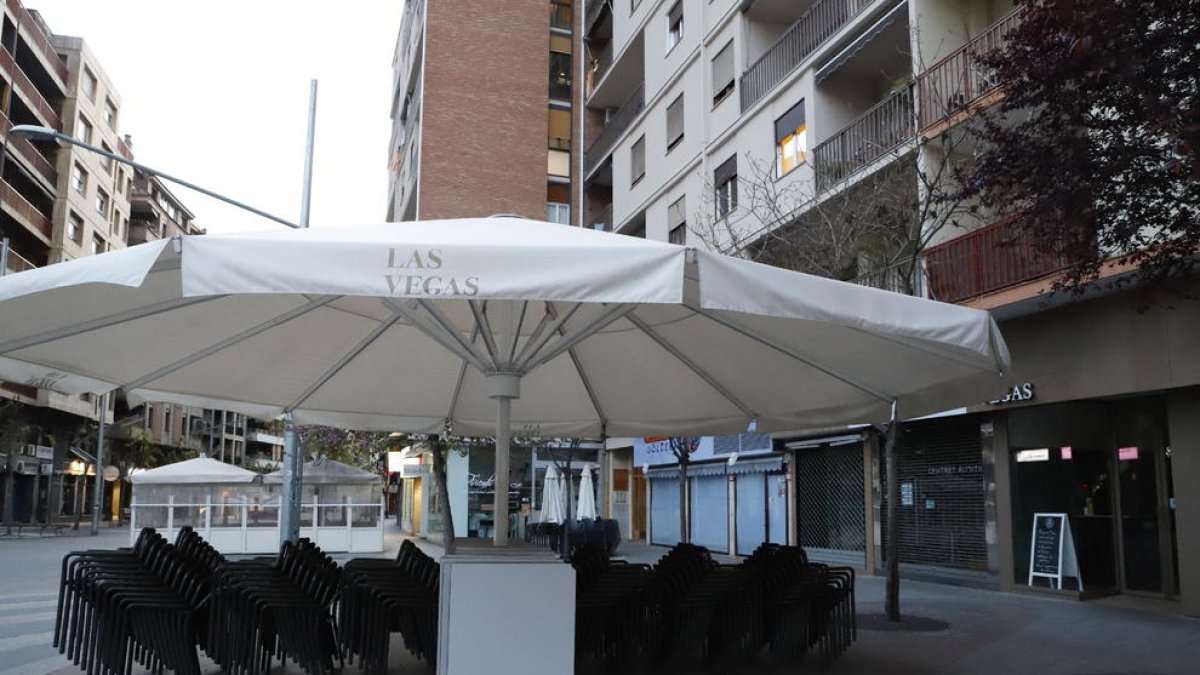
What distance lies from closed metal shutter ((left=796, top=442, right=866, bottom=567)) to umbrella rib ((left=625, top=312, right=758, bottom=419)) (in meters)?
12.3

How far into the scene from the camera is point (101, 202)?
59.6m

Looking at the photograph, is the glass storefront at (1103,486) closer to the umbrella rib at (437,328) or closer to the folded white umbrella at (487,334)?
the folded white umbrella at (487,334)

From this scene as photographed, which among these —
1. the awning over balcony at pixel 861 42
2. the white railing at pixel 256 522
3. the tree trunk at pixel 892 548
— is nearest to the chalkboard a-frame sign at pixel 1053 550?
the tree trunk at pixel 892 548

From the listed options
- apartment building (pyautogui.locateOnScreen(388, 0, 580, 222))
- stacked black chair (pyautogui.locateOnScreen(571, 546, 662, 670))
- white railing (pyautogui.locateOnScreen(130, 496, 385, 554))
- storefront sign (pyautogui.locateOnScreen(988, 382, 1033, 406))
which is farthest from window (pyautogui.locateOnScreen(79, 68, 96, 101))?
stacked black chair (pyautogui.locateOnScreen(571, 546, 662, 670))

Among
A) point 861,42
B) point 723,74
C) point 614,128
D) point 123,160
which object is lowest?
point 123,160

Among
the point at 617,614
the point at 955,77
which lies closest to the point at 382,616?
the point at 617,614

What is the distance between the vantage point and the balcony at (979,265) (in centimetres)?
1438

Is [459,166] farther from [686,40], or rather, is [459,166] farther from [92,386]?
[92,386]

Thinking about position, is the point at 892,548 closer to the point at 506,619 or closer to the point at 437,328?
the point at 506,619

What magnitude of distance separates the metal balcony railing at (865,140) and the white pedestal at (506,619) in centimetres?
1267

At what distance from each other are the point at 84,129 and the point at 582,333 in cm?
5879

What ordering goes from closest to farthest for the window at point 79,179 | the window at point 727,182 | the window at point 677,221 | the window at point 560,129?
1. the window at point 727,182
2. the window at point 677,221
3. the window at point 560,129
4. the window at point 79,179

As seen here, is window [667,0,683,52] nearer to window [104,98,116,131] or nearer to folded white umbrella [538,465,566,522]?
folded white umbrella [538,465,566,522]

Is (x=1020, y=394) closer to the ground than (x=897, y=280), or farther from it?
closer to the ground
